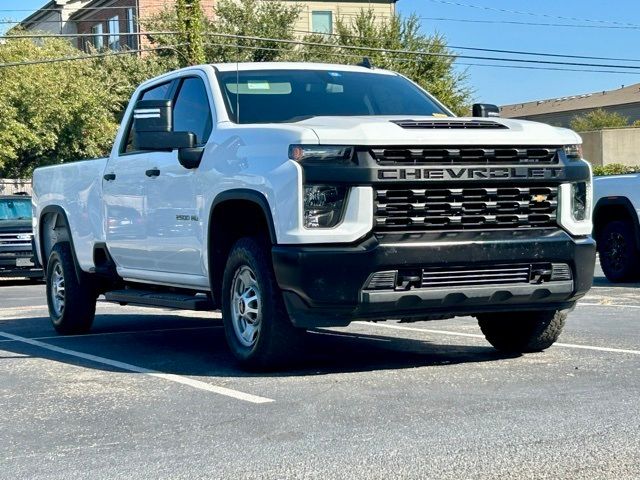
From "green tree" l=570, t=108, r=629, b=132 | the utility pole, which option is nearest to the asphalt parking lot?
the utility pole

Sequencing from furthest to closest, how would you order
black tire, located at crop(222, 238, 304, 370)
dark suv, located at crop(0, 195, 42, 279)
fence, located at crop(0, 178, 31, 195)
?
fence, located at crop(0, 178, 31, 195), dark suv, located at crop(0, 195, 42, 279), black tire, located at crop(222, 238, 304, 370)

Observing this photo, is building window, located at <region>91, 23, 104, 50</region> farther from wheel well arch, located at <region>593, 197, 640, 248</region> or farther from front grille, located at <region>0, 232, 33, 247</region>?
wheel well arch, located at <region>593, 197, 640, 248</region>

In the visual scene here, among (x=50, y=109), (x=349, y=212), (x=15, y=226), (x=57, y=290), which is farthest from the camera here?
(x=50, y=109)

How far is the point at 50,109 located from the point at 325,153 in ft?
102

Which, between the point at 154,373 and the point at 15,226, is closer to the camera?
the point at 154,373

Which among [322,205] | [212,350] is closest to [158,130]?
[322,205]

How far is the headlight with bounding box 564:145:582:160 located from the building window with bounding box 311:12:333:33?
43982mm

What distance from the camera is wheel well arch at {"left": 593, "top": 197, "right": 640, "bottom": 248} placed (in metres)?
14.2

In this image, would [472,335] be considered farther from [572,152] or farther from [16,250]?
[16,250]

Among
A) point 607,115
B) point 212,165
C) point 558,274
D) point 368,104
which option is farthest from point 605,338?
point 607,115

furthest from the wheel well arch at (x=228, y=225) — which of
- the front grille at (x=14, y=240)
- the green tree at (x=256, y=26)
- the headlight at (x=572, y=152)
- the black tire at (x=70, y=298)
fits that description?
the green tree at (x=256, y=26)

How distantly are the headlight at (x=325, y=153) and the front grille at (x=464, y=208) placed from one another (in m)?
0.27

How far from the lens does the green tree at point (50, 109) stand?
117ft

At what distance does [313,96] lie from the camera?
8.30 meters
